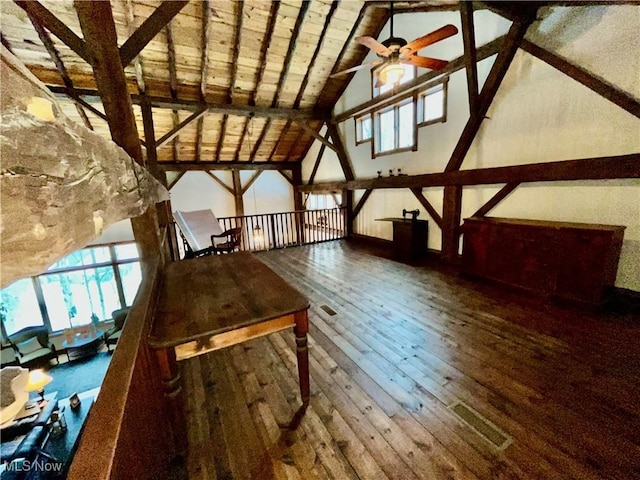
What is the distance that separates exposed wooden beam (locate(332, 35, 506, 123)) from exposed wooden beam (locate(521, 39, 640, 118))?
0.46m

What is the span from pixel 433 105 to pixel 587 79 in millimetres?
2229

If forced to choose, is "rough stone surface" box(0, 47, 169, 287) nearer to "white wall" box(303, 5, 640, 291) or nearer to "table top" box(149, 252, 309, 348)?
"table top" box(149, 252, 309, 348)

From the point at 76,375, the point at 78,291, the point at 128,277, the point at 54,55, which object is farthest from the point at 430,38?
the point at 78,291

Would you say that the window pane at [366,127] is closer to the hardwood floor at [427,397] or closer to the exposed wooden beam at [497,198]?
the exposed wooden beam at [497,198]

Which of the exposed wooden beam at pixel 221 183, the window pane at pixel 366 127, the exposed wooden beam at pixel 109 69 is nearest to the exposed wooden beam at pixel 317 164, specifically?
the window pane at pixel 366 127

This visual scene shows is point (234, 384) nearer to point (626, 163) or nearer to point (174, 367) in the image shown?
point (174, 367)

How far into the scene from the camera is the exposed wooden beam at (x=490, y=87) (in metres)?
3.47

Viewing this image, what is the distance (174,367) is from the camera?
1.45 m

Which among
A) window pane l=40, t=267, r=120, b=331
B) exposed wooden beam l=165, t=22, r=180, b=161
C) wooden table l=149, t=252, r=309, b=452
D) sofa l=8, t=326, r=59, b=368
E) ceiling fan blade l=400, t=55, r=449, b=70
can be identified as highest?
exposed wooden beam l=165, t=22, r=180, b=161

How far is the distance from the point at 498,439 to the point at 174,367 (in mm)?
1886

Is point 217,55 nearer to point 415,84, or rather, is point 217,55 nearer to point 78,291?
point 415,84

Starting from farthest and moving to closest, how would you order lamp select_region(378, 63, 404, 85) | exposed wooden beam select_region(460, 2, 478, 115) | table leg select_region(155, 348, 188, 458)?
exposed wooden beam select_region(460, 2, 478, 115), lamp select_region(378, 63, 404, 85), table leg select_region(155, 348, 188, 458)

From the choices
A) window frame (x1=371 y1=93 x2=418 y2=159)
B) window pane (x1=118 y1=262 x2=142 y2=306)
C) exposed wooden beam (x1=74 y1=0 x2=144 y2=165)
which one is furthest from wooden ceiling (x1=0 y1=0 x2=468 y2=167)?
window pane (x1=118 y1=262 x2=142 y2=306)

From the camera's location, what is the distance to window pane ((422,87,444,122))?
4.78 m
